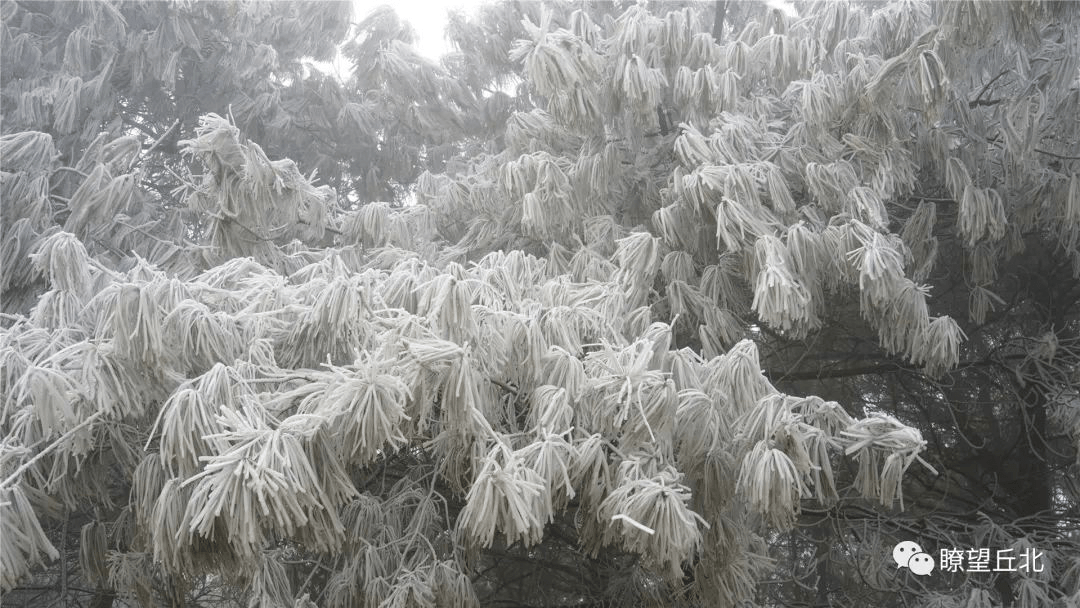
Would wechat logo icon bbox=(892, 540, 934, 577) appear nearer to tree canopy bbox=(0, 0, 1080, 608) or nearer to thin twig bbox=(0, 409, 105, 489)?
tree canopy bbox=(0, 0, 1080, 608)

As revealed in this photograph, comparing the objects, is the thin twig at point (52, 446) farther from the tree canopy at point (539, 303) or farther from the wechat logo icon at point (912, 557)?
the wechat logo icon at point (912, 557)

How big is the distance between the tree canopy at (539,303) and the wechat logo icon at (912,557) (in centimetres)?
8

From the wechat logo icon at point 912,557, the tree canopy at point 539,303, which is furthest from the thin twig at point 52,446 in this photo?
the wechat logo icon at point 912,557

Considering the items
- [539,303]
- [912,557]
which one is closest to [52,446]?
[539,303]

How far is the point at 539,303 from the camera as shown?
2592mm

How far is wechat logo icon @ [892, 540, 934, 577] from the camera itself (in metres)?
3.89

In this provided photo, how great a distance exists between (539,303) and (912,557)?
2.31 meters

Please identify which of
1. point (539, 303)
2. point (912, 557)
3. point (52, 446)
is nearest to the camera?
point (52, 446)

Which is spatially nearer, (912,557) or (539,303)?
(539,303)

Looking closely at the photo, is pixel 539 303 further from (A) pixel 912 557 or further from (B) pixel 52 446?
(A) pixel 912 557

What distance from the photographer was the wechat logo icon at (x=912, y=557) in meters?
3.89

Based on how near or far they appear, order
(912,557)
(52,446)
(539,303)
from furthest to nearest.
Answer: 1. (912,557)
2. (539,303)
3. (52,446)

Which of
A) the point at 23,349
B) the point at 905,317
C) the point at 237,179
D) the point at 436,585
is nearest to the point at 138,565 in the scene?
the point at 23,349

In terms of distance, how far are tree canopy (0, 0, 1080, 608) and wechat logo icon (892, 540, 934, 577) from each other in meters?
0.08
